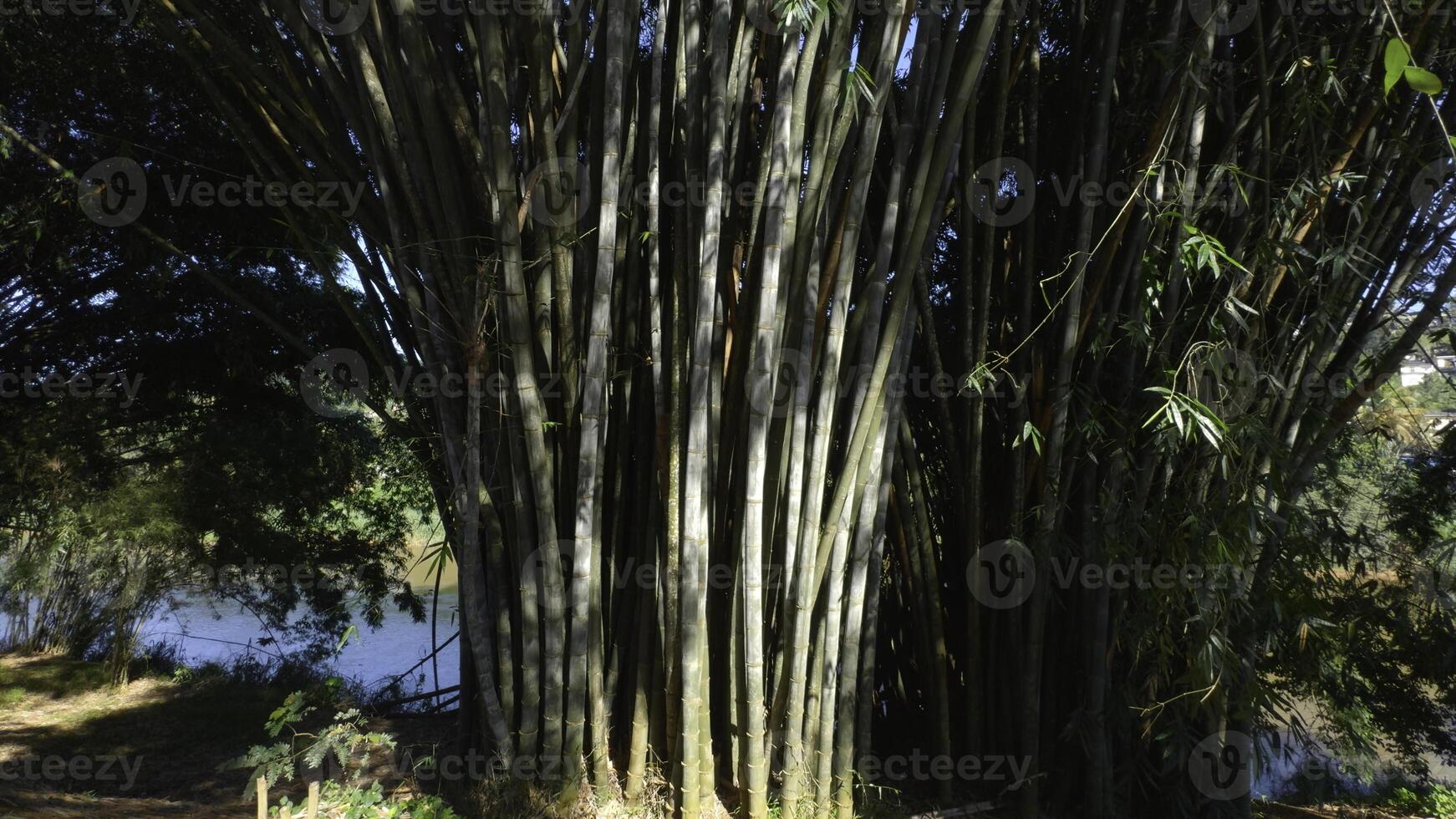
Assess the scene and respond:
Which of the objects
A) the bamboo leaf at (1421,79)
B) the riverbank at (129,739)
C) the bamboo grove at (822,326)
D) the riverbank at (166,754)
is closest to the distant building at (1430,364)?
the bamboo grove at (822,326)

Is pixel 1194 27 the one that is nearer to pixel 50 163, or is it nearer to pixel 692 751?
pixel 692 751

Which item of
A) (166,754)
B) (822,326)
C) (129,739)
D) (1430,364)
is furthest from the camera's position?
(129,739)

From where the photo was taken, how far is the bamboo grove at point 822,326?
91.3 inches

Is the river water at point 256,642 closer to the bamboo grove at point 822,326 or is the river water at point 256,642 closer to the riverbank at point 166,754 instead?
the riverbank at point 166,754

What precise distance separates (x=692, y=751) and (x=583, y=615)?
1.56 ft

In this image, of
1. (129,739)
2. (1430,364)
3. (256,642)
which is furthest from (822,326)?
(256,642)

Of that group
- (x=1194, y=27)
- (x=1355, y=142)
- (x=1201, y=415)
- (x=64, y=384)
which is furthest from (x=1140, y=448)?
(x=64, y=384)

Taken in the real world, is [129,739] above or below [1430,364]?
below

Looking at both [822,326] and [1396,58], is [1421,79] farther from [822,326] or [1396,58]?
[822,326]

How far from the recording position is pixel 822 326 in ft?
8.34

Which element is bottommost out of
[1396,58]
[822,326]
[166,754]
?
[166,754]

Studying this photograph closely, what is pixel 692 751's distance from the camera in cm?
235

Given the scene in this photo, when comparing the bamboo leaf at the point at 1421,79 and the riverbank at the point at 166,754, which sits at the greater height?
the bamboo leaf at the point at 1421,79

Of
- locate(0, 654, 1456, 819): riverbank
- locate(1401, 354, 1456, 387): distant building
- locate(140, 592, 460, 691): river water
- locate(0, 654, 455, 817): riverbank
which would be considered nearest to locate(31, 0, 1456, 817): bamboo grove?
locate(1401, 354, 1456, 387): distant building
